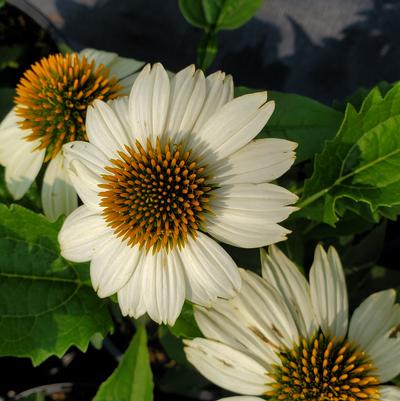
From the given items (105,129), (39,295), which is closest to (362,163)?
(105,129)

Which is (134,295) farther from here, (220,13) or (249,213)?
(220,13)

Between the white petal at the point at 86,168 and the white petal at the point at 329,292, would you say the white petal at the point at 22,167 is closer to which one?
the white petal at the point at 86,168

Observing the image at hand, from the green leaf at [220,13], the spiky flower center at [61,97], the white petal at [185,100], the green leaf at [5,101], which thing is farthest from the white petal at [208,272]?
the green leaf at [5,101]

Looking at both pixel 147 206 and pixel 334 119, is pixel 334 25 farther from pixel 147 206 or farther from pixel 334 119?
pixel 147 206

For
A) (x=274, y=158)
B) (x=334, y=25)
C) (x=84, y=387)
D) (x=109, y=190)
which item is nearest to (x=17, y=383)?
(x=84, y=387)

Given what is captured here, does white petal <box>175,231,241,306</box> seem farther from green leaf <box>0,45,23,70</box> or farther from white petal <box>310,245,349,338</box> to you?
green leaf <box>0,45,23,70</box>

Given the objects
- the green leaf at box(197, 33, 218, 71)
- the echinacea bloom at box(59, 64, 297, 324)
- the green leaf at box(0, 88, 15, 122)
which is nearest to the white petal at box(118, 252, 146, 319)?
the echinacea bloom at box(59, 64, 297, 324)

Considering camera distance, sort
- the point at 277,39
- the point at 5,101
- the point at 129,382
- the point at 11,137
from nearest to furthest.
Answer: the point at 129,382
the point at 11,137
the point at 5,101
the point at 277,39
